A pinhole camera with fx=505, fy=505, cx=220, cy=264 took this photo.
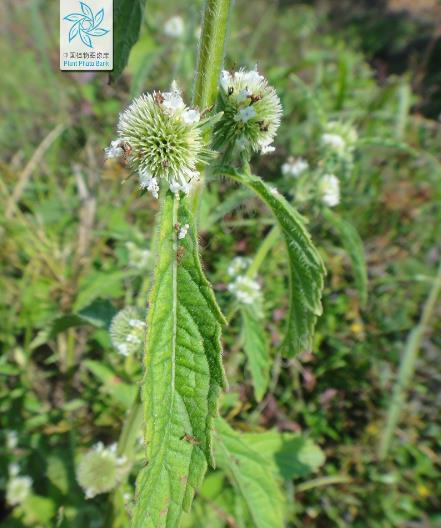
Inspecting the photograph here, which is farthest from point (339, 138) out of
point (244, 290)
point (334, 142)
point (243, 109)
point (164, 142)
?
point (164, 142)

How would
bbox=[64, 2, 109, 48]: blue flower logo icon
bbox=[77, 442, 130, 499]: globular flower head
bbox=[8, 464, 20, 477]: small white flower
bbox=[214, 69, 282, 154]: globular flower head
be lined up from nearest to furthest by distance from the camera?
1. bbox=[214, 69, 282, 154]: globular flower head
2. bbox=[64, 2, 109, 48]: blue flower logo icon
3. bbox=[77, 442, 130, 499]: globular flower head
4. bbox=[8, 464, 20, 477]: small white flower

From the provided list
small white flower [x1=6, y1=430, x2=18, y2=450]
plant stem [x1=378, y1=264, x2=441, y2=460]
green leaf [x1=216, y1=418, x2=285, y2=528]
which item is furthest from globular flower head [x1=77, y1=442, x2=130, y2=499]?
plant stem [x1=378, y1=264, x2=441, y2=460]

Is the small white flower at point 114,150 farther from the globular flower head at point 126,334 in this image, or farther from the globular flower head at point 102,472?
the globular flower head at point 102,472

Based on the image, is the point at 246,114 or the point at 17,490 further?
the point at 17,490

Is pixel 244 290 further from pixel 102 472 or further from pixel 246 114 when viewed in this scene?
pixel 246 114

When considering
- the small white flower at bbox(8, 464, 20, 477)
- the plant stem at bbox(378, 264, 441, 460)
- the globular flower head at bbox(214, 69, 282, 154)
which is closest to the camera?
the globular flower head at bbox(214, 69, 282, 154)

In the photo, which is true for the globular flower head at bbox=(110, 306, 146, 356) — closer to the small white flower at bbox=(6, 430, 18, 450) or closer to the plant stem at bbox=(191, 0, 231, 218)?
the plant stem at bbox=(191, 0, 231, 218)

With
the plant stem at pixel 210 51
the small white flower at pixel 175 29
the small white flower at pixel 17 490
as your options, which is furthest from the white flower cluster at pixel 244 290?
the small white flower at pixel 175 29

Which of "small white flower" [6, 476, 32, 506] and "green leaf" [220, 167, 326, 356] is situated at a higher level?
"green leaf" [220, 167, 326, 356]
